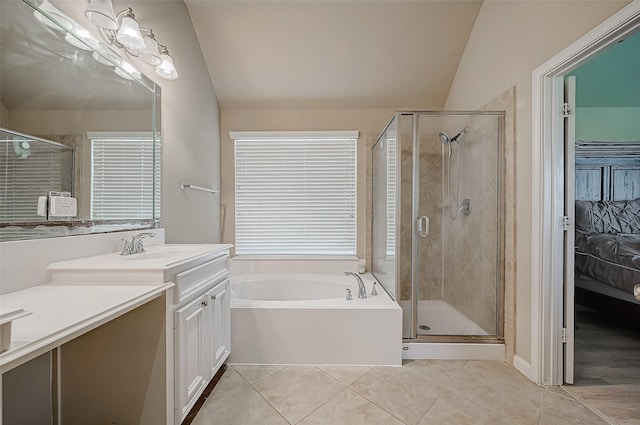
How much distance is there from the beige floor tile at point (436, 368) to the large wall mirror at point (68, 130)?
81.7 inches

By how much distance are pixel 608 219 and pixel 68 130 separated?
15.3ft

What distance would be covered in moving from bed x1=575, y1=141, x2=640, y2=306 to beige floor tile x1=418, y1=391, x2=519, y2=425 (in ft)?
6.06

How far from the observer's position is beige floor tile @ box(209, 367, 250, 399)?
163 cm

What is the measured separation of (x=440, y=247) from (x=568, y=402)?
124cm

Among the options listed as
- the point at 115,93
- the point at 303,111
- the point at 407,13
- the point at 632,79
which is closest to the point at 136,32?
the point at 115,93

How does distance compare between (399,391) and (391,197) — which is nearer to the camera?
(399,391)

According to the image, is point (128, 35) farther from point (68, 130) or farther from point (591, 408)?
point (591, 408)

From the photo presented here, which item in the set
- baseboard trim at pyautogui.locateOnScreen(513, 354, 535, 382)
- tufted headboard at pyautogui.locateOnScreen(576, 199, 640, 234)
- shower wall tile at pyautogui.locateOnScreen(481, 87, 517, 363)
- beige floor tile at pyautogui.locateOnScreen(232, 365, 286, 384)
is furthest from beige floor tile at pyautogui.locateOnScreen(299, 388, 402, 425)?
tufted headboard at pyautogui.locateOnScreen(576, 199, 640, 234)

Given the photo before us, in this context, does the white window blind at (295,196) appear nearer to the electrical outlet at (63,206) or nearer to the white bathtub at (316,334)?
the white bathtub at (316,334)

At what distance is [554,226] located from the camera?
1.64 metres

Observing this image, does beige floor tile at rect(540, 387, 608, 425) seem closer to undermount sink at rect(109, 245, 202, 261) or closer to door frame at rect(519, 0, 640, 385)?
door frame at rect(519, 0, 640, 385)

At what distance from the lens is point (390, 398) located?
62.1 inches

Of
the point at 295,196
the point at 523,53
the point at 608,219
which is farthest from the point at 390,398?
the point at 608,219

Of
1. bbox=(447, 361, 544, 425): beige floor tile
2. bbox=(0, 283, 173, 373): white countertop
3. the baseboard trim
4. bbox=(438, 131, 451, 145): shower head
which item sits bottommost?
bbox=(447, 361, 544, 425): beige floor tile
